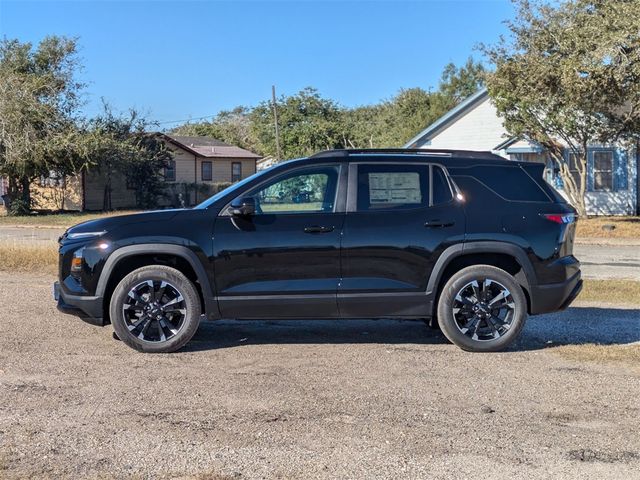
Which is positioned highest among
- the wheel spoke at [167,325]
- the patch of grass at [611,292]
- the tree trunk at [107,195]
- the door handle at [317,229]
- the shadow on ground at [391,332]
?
the tree trunk at [107,195]

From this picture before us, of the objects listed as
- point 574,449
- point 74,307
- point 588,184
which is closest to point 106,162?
point 588,184

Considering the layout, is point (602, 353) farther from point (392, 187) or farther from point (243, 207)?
point (243, 207)

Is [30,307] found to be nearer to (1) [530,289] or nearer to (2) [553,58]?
(1) [530,289]

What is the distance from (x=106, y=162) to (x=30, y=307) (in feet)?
95.0

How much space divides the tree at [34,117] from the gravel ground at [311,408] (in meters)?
25.1

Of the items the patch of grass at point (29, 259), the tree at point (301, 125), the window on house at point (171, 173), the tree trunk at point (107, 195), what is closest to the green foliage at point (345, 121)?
the tree at point (301, 125)

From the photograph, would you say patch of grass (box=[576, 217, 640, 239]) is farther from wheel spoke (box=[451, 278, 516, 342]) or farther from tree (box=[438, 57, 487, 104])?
tree (box=[438, 57, 487, 104])

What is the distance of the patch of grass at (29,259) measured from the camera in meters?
12.4

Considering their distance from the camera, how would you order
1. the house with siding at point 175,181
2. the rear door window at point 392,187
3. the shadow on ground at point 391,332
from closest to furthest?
the rear door window at point 392,187
the shadow on ground at point 391,332
the house with siding at point 175,181

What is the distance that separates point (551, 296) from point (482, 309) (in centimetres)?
67

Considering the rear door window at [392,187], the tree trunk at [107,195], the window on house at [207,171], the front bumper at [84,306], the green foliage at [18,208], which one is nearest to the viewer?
the front bumper at [84,306]

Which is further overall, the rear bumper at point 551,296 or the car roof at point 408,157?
the car roof at point 408,157

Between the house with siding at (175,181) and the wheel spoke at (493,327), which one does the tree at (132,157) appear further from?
the wheel spoke at (493,327)

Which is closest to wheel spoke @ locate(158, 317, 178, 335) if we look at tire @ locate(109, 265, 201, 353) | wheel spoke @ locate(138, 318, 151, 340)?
tire @ locate(109, 265, 201, 353)
